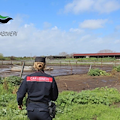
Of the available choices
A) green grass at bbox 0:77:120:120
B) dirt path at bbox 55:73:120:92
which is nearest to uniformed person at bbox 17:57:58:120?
green grass at bbox 0:77:120:120

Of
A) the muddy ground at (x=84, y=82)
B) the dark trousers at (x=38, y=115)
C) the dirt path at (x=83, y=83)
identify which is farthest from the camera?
the muddy ground at (x=84, y=82)

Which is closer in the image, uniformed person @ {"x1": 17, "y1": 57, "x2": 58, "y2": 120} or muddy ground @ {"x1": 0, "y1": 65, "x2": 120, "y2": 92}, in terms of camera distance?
uniformed person @ {"x1": 17, "y1": 57, "x2": 58, "y2": 120}

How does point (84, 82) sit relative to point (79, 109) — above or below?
below

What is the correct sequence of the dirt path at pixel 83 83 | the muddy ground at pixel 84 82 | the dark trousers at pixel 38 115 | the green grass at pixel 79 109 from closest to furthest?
the dark trousers at pixel 38 115
the green grass at pixel 79 109
the dirt path at pixel 83 83
the muddy ground at pixel 84 82

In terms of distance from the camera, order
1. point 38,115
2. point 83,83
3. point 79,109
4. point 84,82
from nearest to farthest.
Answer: point 38,115 < point 79,109 < point 83,83 < point 84,82

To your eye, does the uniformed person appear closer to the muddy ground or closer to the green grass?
the green grass

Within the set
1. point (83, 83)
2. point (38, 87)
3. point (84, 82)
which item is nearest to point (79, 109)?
point (38, 87)

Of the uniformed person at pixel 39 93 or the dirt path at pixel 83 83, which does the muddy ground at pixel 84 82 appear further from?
the uniformed person at pixel 39 93

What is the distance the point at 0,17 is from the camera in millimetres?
9039

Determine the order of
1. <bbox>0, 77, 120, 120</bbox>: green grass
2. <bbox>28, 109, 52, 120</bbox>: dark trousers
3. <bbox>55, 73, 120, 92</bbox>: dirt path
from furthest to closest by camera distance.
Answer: <bbox>55, 73, 120, 92</bbox>: dirt path → <bbox>0, 77, 120, 120</bbox>: green grass → <bbox>28, 109, 52, 120</bbox>: dark trousers

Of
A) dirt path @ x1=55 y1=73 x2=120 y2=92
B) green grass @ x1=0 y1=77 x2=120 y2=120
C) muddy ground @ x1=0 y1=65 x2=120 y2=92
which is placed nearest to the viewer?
green grass @ x1=0 y1=77 x2=120 y2=120

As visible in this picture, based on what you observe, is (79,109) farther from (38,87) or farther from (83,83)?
(83,83)

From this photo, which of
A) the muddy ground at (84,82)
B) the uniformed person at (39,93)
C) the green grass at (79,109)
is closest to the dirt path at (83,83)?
the muddy ground at (84,82)

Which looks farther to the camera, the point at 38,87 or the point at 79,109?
the point at 79,109
